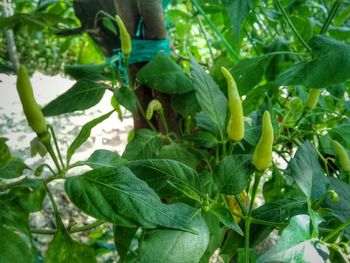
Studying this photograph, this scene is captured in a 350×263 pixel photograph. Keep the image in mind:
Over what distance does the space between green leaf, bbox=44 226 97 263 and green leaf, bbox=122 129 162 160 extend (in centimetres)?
16

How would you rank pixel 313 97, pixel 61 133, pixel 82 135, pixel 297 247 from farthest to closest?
pixel 61 133 < pixel 313 97 < pixel 82 135 < pixel 297 247

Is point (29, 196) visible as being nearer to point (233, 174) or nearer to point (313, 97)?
point (233, 174)

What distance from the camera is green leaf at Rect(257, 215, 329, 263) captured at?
29 cm

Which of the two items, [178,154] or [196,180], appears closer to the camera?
[196,180]

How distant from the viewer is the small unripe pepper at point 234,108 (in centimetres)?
36

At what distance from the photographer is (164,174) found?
373 mm

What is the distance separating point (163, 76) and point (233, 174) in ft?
0.72

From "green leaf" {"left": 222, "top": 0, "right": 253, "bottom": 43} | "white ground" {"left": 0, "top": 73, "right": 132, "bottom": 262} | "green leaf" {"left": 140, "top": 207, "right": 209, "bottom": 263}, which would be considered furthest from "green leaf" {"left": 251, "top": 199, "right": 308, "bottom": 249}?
"white ground" {"left": 0, "top": 73, "right": 132, "bottom": 262}

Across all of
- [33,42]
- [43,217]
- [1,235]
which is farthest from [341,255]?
[33,42]

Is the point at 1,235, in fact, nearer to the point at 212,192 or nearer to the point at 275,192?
the point at 212,192

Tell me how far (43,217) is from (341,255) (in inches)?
51.0

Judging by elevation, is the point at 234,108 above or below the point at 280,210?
above

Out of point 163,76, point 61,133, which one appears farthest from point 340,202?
point 61,133

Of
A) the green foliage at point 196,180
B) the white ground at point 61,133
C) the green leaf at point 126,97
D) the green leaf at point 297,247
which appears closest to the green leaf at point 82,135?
the green foliage at point 196,180
